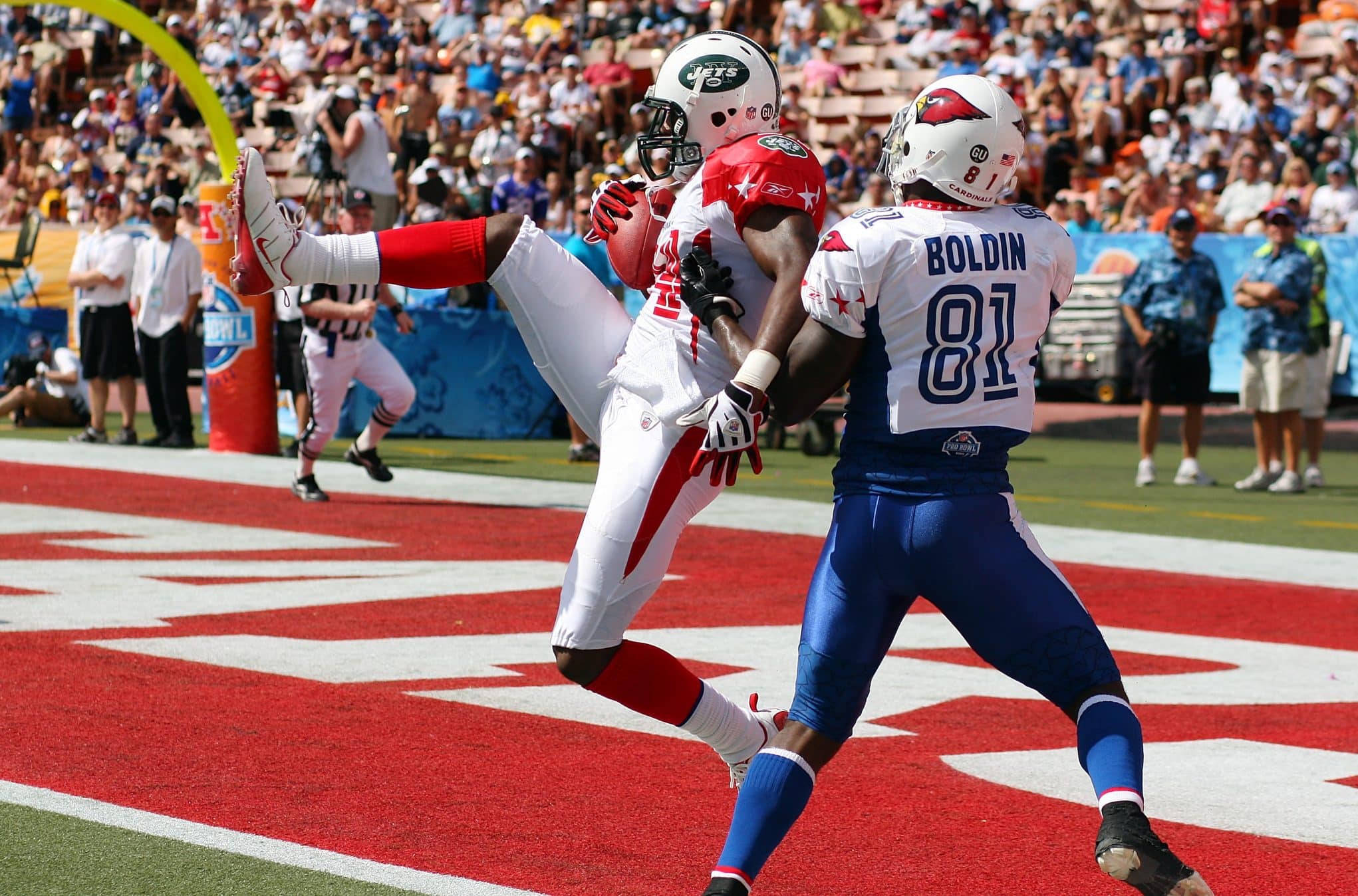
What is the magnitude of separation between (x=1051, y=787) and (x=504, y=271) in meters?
1.97

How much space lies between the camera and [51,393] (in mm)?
16734

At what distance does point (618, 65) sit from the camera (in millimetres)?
23109

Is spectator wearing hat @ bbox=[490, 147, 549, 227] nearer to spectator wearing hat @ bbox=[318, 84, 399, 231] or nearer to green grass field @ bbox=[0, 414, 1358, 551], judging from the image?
spectator wearing hat @ bbox=[318, 84, 399, 231]

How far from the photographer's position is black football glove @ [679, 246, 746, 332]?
4215mm

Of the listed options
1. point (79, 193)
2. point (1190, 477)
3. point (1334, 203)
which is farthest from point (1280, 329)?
point (79, 193)

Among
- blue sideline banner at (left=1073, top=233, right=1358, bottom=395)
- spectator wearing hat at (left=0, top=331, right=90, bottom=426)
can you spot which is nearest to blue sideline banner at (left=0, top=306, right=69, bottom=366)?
spectator wearing hat at (left=0, top=331, right=90, bottom=426)

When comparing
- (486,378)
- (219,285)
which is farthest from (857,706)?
(486,378)

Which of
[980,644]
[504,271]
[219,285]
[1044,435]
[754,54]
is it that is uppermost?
[754,54]

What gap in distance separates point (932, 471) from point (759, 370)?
0.42 meters

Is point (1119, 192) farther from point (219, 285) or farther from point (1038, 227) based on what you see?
point (1038, 227)

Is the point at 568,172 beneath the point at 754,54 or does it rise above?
beneath

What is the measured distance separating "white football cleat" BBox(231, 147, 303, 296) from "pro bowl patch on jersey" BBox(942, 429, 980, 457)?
1.73m

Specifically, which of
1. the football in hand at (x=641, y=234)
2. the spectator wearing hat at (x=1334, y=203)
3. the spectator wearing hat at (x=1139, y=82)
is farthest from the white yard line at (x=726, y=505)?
the spectator wearing hat at (x=1139, y=82)

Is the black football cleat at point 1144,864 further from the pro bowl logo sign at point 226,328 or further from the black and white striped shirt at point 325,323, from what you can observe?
the pro bowl logo sign at point 226,328
